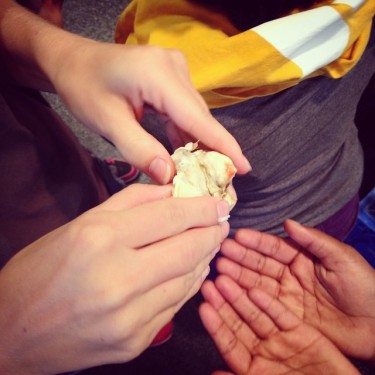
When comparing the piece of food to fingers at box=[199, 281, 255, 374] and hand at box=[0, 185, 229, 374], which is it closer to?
hand at box=[0, 185, 229, 374]

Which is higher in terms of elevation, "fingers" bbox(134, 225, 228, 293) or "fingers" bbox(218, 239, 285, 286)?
"fingers" bbox(134, 225, 228, 293)

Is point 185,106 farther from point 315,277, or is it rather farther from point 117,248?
point 315,277

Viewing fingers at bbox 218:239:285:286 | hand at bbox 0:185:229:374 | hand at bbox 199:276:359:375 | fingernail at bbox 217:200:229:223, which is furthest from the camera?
fingers at bbox 218:239:285:286

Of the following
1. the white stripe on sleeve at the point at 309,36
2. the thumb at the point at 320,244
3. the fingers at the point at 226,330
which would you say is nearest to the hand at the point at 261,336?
the fingers at the point at 226,330

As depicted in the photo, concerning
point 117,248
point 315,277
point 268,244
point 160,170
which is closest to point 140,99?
point 160,170

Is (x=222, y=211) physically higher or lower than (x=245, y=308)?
higher

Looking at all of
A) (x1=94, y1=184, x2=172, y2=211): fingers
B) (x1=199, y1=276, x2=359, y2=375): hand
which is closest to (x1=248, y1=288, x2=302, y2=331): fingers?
(x1=199, y1=276, x2=359, y2=375): hand

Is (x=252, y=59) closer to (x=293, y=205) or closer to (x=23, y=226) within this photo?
(x=293, y=205)
